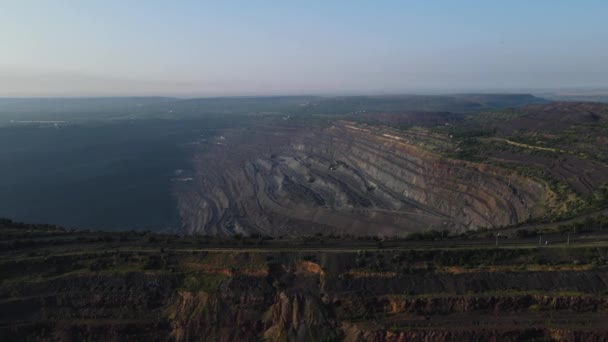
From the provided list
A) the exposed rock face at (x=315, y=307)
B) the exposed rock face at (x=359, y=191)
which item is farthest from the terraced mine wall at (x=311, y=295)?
the exposed rock face at (x=359, y=191)

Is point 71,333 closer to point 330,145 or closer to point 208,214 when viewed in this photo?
point 208,214

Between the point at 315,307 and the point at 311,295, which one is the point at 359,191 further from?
the point at 315,307

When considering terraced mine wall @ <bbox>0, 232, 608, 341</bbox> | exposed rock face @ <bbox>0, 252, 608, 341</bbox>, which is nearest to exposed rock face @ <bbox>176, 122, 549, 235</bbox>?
terraced mine wall @ <bbox>0, 232, 608, 341</bbox>

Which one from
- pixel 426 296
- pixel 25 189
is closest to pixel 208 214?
pixel 25 189

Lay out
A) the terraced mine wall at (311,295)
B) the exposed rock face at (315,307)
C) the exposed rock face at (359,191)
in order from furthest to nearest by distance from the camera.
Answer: the exposed rock face at (359,191) < the terraced mine wall at (311,295) < the exposed rock face at (315,307)

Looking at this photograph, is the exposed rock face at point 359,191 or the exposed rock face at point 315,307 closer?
the exposed rock face at point 315,307

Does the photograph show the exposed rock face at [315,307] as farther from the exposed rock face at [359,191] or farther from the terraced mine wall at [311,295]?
the exposed rock face at [359,191]

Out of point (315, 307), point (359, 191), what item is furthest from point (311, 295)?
point (359, 191)

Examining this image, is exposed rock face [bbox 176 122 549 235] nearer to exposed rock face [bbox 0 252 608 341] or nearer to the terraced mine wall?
the terraced mine wall
